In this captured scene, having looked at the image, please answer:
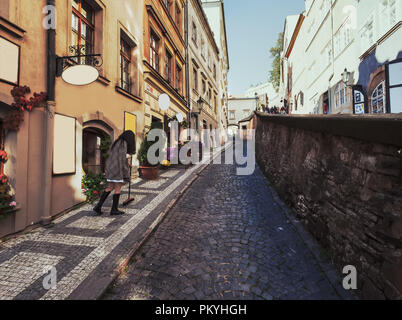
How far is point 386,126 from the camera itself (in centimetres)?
196

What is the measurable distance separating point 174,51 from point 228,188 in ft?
30.6

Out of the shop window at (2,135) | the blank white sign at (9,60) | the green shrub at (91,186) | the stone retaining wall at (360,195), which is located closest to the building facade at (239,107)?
the green shrub at (91,186)

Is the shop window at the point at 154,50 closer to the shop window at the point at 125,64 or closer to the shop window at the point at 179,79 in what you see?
the shop window at the point at 125,64

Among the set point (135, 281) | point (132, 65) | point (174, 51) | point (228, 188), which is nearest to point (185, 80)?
point (174, 51)

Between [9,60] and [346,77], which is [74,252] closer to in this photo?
[9,60]

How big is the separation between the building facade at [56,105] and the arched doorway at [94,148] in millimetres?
29

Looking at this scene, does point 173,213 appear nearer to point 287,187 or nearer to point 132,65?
point 287,187

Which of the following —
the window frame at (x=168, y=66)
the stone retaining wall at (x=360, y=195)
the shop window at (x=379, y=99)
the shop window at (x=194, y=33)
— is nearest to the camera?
the stone retaining wall at (x=360, y=195)

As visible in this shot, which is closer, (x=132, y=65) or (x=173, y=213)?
(x=173, y=213)

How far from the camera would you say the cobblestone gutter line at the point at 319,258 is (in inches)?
96.6

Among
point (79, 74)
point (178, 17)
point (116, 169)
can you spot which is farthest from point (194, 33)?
point (116, 169)
